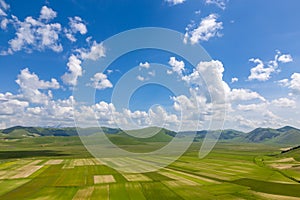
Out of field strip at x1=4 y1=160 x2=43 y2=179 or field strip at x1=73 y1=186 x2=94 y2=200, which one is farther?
field strip at x1=4 y1=160 x2=43 y2=179

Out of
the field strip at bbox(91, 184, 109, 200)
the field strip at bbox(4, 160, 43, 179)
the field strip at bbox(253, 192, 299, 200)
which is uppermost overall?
the field strip at bbox(4, 160, 43, 179)

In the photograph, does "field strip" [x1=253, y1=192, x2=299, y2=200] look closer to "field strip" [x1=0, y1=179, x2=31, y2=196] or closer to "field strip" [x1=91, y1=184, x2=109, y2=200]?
"field strip" [x1=91, y1=184, x2=109, y2=200]

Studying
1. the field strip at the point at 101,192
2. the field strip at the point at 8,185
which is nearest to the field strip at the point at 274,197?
the field strip at the point at 101,192

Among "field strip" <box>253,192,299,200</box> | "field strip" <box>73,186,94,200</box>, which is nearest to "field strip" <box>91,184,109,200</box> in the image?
"field strip" <box>73,186,94,200</box>

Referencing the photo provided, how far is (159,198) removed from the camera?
158 ft

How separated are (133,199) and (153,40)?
30.6 m

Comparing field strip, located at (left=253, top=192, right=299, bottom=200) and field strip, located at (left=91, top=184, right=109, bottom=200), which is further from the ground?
field strip, located at (left=91, top=184, right=109, bottom=200)

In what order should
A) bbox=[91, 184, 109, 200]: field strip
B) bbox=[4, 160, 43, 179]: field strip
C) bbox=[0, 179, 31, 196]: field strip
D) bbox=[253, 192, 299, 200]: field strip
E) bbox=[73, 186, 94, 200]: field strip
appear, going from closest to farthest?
bbox=[253, 192, 299, 200]: field strip → bbox=[73, 186, 94, 200]: field strip → bbox=[91, 184, 109, 200]: field strip → bbox=[0, 179, 31, 196]: field strip → bbox=[4, 160, 43, 179]: field strip

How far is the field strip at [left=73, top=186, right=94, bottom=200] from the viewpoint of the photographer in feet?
160

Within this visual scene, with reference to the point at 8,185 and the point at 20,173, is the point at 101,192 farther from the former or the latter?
the point at 20,173

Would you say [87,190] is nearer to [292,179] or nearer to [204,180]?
[204,180]

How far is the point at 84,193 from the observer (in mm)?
52469

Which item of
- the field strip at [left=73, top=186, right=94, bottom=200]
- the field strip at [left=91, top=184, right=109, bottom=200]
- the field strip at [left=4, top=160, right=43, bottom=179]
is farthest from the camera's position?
the field strip at [left=4, top=160, right=43, bottom=179]

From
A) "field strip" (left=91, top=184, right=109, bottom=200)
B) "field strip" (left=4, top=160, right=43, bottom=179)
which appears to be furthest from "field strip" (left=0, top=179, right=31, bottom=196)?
"field strip" (left=91, top=184, right=109, bottom=200)
